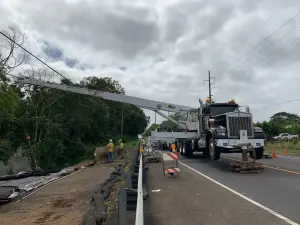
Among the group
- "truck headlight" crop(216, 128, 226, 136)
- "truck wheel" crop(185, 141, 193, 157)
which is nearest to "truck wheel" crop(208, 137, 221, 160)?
"truck headlight" crop(216, 128, 226, 136)

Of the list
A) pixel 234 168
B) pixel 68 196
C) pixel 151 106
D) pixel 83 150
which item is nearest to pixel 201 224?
pixel 68 196

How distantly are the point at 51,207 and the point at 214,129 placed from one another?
30.2ft

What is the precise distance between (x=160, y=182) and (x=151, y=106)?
13.8 meters

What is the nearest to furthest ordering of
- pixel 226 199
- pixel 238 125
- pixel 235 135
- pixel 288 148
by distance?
pixel 226 199, pixel 235 135, pixel 238 125, pixel 288 148

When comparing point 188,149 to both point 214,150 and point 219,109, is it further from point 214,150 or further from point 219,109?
point 214,150

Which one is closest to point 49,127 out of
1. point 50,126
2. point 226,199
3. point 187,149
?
point 50,126

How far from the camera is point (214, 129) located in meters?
16.5

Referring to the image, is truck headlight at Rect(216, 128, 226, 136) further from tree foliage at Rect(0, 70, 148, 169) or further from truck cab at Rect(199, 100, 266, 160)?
tree foliage at Rect(0, 70, 148, 169)

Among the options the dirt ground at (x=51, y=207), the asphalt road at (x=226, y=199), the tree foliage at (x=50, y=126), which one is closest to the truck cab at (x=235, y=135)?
the asphalt road at (x=226, y=199)

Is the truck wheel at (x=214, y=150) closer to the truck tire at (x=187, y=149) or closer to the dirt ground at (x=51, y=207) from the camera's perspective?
the dirt ground at (x=51, y=207)

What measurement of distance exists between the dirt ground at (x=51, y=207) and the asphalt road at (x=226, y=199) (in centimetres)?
223

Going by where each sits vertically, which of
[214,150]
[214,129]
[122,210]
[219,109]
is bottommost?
[122,210]

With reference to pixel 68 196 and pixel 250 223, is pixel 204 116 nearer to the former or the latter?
pixel 68 196

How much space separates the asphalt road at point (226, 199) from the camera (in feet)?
23.0
